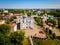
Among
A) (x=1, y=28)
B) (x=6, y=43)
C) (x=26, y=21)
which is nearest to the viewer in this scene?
(x=6, y=43)

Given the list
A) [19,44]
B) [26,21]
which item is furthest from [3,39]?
[26,21]

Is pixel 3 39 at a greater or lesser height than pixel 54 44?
greater

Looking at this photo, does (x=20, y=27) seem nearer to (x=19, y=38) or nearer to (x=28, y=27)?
(x=28, y=27)

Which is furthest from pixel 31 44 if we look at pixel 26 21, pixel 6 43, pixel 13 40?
pixel 26 21

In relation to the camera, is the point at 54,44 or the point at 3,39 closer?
the point at 3,39

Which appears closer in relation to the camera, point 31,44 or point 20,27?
point 31,44

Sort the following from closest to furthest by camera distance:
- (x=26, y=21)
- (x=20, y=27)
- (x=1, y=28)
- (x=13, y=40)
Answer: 1. (x=13, y=40)
2. (x=1, y=28)
3. (x=20, y=27)
4. (x=26, y=21)

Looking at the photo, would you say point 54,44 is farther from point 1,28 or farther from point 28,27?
point 28,27

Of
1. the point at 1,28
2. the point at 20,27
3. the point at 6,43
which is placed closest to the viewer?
the point at 6,43
